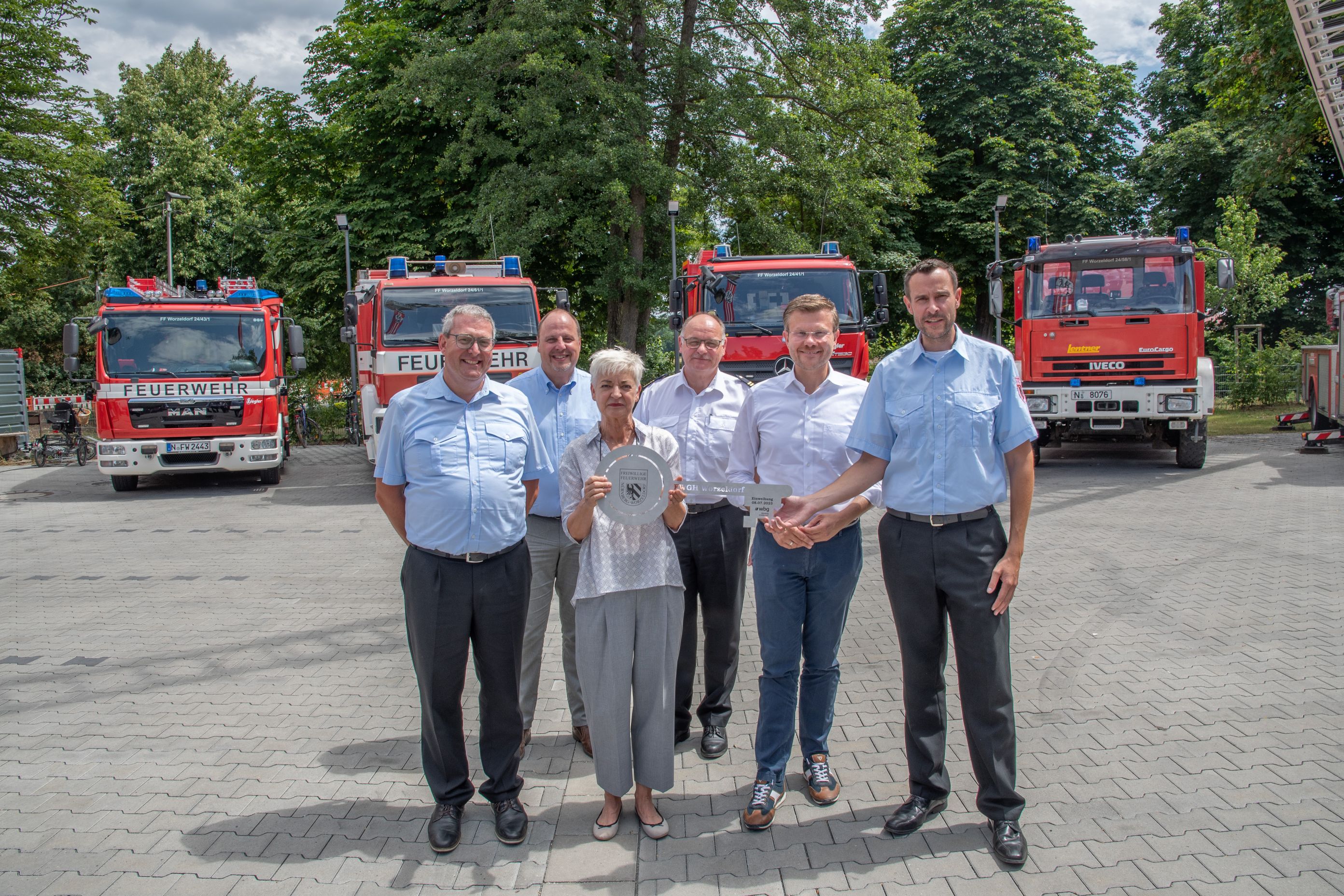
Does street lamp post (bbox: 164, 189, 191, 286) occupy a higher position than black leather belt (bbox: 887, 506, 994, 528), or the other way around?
street lamp post (bbox: 164, 189, 191, 286)

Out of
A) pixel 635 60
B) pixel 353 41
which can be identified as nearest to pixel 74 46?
pixel 353 41

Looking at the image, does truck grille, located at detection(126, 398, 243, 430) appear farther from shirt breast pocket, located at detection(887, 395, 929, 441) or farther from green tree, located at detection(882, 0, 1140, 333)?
green tree, located at detection(882, 0, 1140, 333)

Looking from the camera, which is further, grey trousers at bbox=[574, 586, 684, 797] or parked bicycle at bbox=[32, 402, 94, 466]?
parked bicycle at bbox=[32, 402, 94, 466]

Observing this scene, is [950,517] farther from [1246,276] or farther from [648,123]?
[1246,276]

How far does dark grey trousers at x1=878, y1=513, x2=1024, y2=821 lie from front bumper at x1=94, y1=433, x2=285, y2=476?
12.2 metres

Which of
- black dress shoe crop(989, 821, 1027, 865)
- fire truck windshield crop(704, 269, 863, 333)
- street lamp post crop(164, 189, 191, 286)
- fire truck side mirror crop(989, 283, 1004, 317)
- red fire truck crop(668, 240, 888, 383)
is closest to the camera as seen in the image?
black dress shoe crop(989, 821, 1027, 865)

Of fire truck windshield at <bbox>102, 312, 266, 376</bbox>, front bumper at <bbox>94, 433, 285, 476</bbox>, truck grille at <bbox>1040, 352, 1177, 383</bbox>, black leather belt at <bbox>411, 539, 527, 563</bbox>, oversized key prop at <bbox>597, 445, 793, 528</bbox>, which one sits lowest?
front bumper at <bbox>94, 433, 285, 476</bbox>

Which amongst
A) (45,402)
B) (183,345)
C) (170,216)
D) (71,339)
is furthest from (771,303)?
(170,216)

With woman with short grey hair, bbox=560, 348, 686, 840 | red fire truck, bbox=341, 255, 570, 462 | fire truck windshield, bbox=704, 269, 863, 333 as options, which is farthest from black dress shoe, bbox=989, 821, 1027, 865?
fire truck windshield, bbox=704, 269, 863, 333

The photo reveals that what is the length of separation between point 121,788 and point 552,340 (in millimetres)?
2689

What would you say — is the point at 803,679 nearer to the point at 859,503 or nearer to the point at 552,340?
the point at 859,503

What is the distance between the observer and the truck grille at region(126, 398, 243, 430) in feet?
43.4

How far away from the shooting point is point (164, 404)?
1329 centimetres

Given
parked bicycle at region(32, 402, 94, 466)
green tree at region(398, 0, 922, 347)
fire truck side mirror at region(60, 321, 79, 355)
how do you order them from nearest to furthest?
fire truck side mirror at region(60, 321, 79, 355), parked bicycle at region(32, 402, 94, 466), green tree at region(398, 0, 922, 347)
